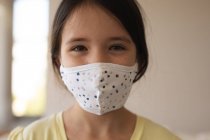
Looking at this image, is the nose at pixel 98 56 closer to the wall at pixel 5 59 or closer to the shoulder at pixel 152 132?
the shoulder at pixel 152 132

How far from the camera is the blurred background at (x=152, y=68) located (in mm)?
1999

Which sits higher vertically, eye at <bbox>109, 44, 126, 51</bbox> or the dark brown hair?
the dark brown hair

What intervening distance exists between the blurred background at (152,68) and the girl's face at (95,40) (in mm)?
1159

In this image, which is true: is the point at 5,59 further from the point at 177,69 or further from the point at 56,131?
the point at 56,131

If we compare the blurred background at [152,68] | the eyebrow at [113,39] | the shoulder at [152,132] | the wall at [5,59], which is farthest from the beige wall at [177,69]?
the eyebrow at [113,39]

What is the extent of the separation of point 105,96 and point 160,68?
1.36 metres

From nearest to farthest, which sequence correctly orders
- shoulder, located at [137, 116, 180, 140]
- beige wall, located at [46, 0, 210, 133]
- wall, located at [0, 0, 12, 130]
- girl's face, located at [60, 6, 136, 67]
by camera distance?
girl's face, located at [60, 6, 136, 67]
shoulder, located at [137, 116, 180, 140]
beige wall, located at [46, 0, 210, 133]
wall, located at [0, 0, 12, 130]

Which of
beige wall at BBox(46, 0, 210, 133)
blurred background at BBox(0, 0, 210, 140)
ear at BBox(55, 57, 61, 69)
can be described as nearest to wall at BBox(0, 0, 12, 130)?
blurred background at BBox(0, 0, 210, 140)

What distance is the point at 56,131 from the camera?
0.79 m

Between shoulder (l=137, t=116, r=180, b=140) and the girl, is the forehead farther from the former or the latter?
shoulder (l=137, t=116, r=180, b=140)

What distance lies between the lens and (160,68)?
205 centimetres

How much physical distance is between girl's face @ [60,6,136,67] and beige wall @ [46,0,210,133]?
4.08 ft

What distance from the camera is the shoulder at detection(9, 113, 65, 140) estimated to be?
0.77m

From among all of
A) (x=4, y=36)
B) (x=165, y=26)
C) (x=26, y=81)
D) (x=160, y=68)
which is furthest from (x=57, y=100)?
(x=165, y=26)
